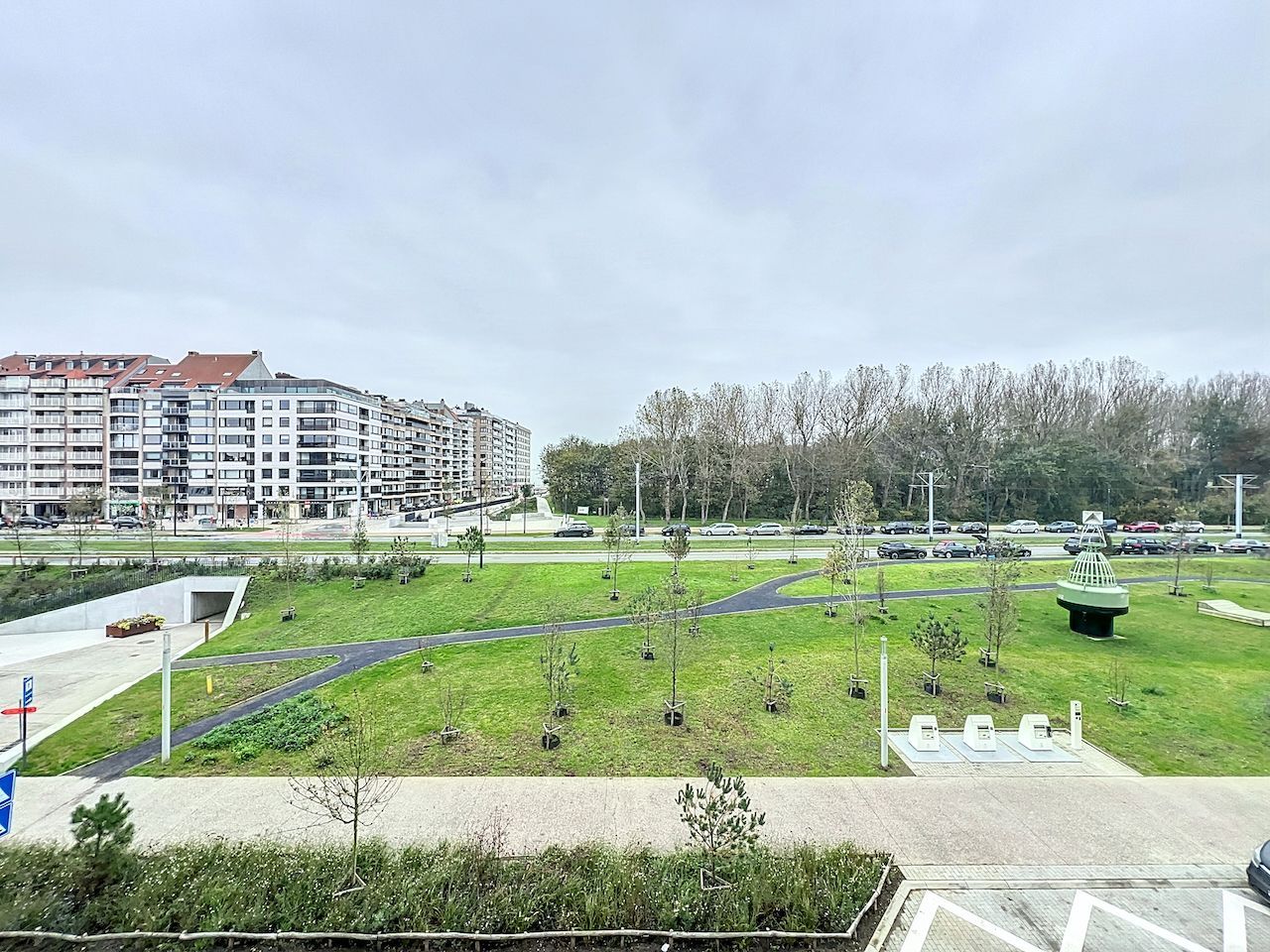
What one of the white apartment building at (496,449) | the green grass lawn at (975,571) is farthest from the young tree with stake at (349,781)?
the white apartment building at (496,449)

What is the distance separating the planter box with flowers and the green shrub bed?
23402mm

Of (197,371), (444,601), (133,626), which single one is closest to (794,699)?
(444,601)

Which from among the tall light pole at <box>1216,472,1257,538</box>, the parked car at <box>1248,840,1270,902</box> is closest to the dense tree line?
the tall light pole at <box>1216,472,1257,538</box>

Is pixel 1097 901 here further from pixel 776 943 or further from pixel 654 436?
pixel 654 436

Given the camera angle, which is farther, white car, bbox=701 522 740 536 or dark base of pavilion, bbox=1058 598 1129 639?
white car, bbox=701 522 740 536

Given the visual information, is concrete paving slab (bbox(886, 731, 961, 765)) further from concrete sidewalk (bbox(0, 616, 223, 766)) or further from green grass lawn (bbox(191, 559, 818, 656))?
concrete sidewalk (bbox(0, 616, 223, 766))

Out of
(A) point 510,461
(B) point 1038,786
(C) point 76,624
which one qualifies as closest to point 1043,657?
(B) point 1038,786

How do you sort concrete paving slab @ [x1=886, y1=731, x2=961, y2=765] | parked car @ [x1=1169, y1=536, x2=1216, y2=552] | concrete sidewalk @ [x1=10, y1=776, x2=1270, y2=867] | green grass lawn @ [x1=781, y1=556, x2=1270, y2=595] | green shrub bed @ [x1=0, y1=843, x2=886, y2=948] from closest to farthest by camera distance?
green shrub bed @ [x1=0, y1=843, x2=886, y2=948], concrete sidewalk @ [x1=10, y1=776, x2=1270, y2=867], concrete paving slab @ [x1=886, y1=731, x2=961, y2=765], green grass lawn @ [x1=781, y1=556, x2=1270, y2=595], parked car @ [x1=1169, y1=536, x2=1216, y2=552]

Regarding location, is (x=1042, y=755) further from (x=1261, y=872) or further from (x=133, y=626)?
(x=133, y=626)

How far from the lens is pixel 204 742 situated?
12062 millimetres

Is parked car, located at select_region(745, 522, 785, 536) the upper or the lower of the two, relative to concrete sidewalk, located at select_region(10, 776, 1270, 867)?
upper

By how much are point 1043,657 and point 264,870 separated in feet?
71.3

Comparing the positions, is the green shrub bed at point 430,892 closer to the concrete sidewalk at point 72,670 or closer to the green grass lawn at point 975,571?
the concrete sidewalk at point 72,670

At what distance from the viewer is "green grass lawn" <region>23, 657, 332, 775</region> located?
1190cm
